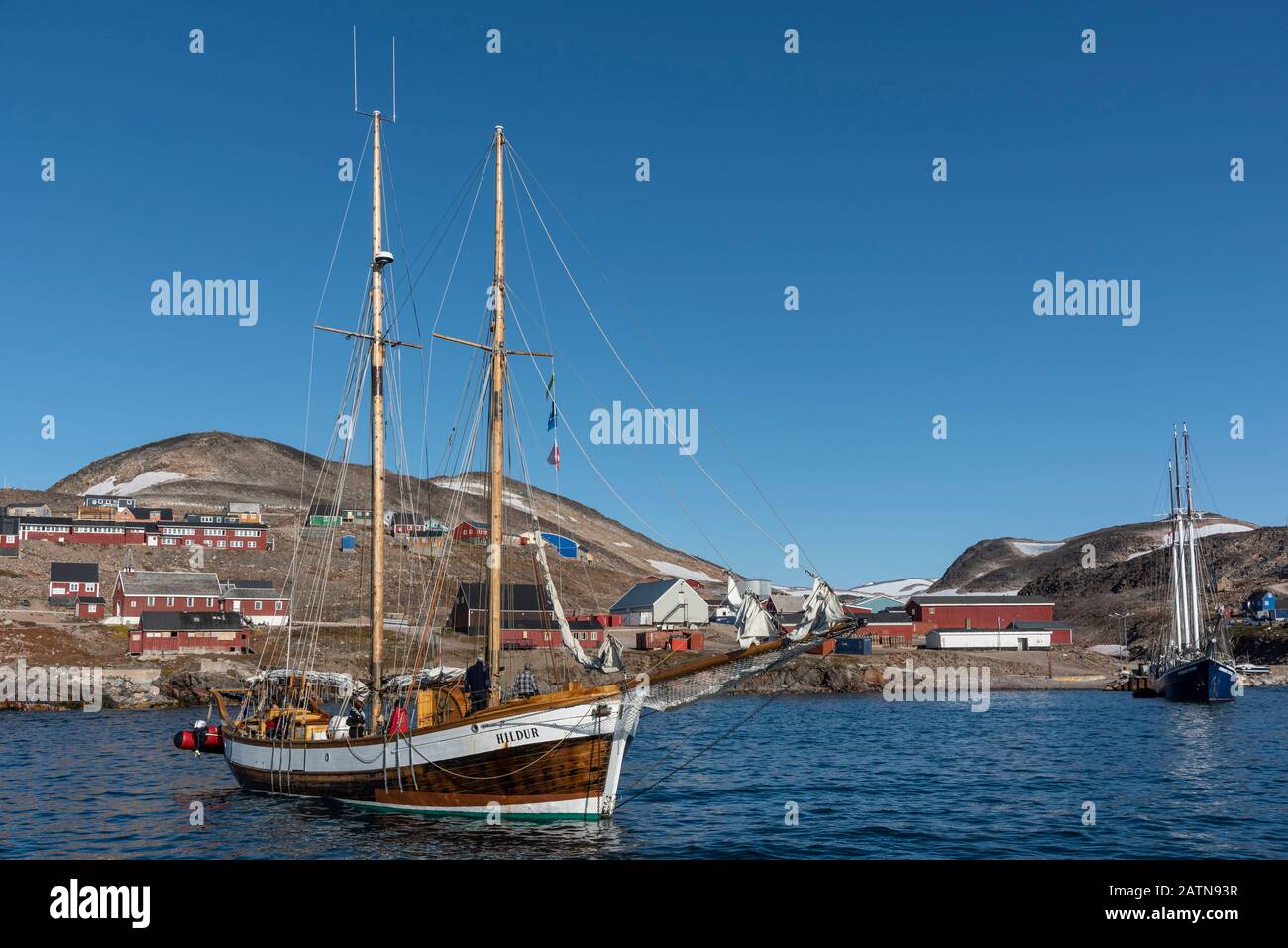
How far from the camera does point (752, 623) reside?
3269 cm

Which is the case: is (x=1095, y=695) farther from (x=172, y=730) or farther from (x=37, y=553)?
(x=37, y=553)

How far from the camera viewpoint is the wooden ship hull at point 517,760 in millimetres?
33250

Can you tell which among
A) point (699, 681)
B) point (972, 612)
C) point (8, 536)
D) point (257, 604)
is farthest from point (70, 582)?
point (699, 681)

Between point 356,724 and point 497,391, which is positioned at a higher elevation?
point 497,391

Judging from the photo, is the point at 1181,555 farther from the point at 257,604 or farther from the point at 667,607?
the point at 257,604

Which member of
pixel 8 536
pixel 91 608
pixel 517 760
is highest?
pixel 8 536

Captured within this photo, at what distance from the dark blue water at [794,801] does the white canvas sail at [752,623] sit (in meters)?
6.53

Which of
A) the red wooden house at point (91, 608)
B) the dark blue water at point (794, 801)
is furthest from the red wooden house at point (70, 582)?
the dark blue water at point (794, 801)

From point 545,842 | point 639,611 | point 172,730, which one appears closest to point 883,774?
point 545,842

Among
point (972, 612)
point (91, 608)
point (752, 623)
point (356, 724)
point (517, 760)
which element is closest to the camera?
point (752, 623)

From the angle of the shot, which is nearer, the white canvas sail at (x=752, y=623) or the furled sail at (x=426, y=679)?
the white canvas sail at (x=752, y=623)

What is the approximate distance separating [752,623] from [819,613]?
2.26m

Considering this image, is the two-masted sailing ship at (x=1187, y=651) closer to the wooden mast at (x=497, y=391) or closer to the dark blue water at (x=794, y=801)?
the dark blue water at (x=794, y=801)
